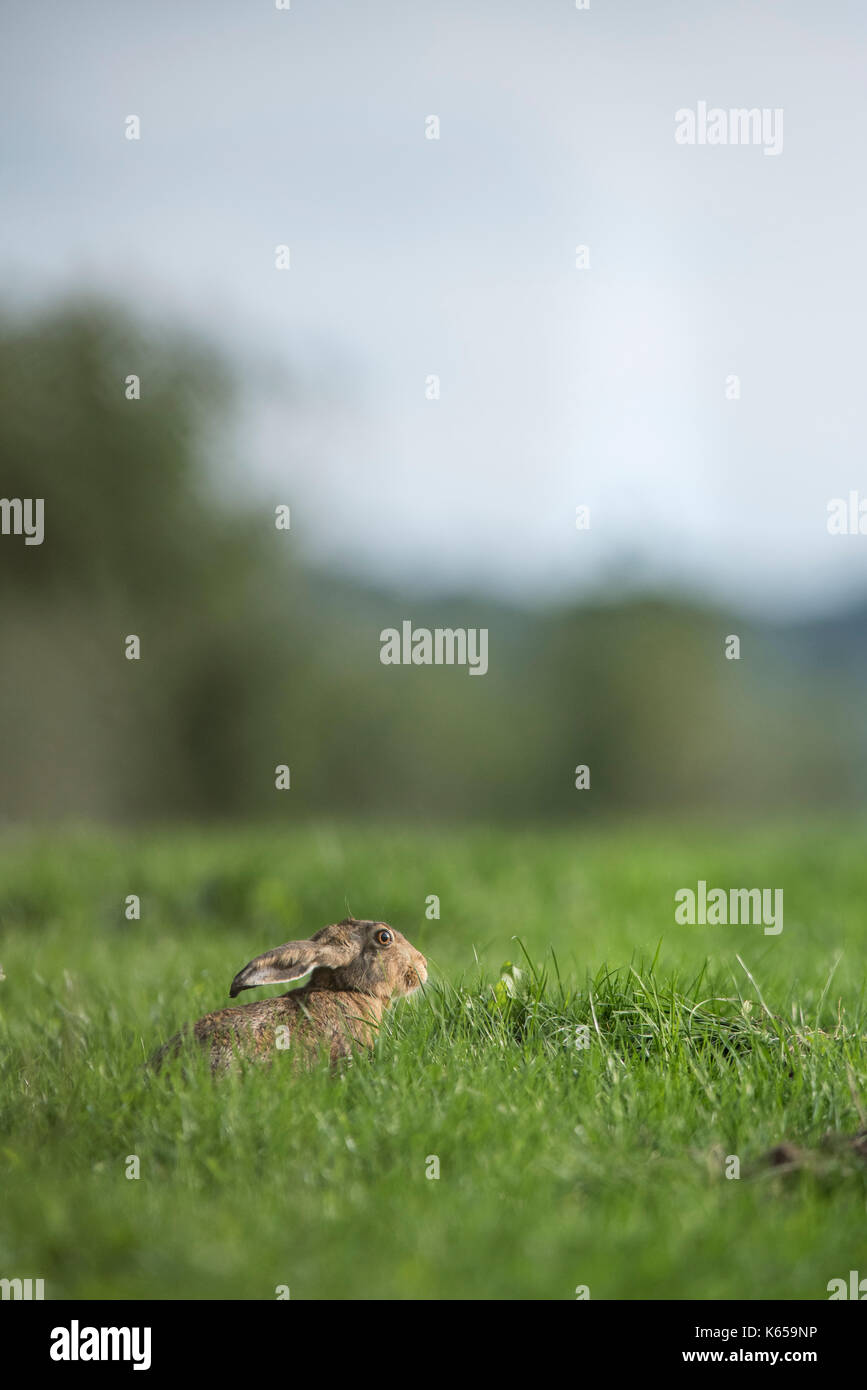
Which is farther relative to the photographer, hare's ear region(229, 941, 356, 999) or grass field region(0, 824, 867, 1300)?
hare's ear region(229, 941, 356, 999)

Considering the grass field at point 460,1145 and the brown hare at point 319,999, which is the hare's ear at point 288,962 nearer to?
the brown hare at point 319,999

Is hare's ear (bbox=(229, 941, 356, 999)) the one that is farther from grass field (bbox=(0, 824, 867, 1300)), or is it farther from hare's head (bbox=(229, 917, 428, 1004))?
grass field (bbox=(0, 824, 867, 1300))

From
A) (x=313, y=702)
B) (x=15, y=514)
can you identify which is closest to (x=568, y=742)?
(x=313, y=702)

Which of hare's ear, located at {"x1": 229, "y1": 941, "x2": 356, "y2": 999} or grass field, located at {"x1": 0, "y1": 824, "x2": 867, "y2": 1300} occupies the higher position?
hare's ear, located at {"x1": 229, "y1": 941, "x2": 356, "y2": 999}

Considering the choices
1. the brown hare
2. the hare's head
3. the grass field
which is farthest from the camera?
the hare's head

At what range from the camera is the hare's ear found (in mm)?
4109

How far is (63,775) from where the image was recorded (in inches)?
838

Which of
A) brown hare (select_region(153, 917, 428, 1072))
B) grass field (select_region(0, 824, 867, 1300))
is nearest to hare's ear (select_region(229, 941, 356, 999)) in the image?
brown hare (select_region(153, 917, 428, 1072))

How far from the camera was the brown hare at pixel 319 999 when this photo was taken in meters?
4.07

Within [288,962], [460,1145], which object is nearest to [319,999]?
[288,962]

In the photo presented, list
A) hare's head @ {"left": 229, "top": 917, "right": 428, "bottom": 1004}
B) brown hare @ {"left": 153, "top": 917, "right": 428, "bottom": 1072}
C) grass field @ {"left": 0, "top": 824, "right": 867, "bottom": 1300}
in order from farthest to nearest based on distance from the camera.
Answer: hare's head @ {"left": 229, "top": 917, "right": 428, "bottom": 1004} < brown hare @ {"left": 153, "top": 917, "right": 428, "bottom": 1072} < grass field @ {"left": 0, "top": 824, "right": 867, "bottom": 1300}

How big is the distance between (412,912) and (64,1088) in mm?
4531

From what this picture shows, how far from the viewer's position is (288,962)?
4.21m

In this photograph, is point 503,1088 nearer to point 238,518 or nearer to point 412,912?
point 412,912
